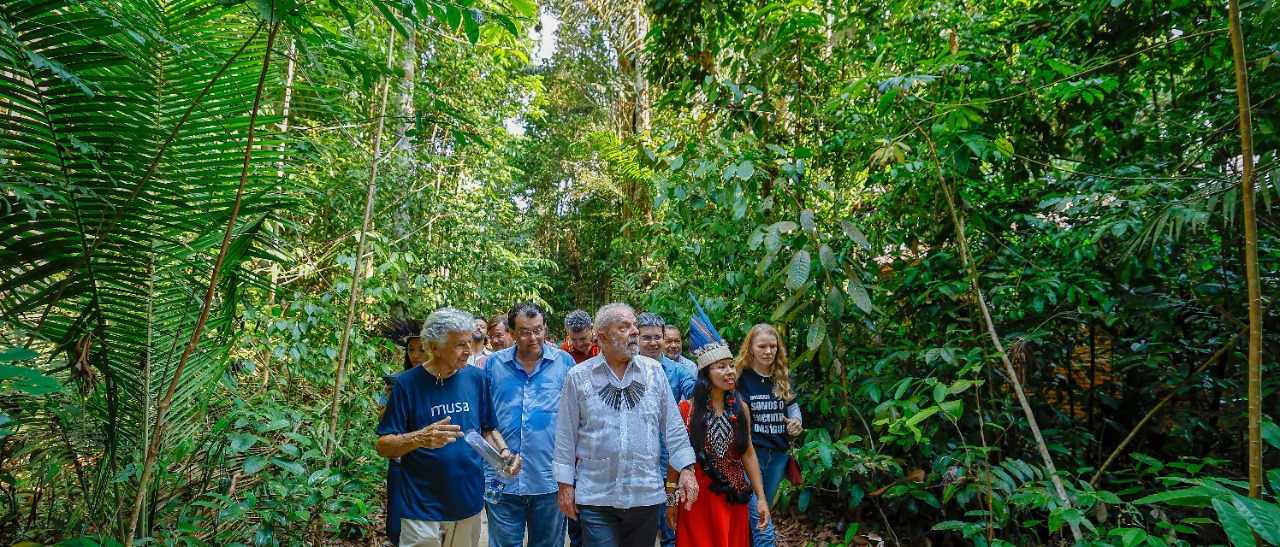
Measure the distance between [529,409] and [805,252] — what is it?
1848 millimetres

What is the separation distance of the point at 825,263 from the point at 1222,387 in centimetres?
268

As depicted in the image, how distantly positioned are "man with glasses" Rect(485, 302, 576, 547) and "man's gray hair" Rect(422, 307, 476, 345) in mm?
520

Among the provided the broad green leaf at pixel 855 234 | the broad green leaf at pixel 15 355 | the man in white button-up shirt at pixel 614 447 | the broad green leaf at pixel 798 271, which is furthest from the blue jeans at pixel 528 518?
the broad green leaf at pixel 15 355

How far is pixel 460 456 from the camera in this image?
3.71 metres

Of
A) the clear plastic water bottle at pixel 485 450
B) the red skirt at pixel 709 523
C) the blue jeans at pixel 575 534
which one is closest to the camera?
the clear plastic water bottle at pixel 485 450

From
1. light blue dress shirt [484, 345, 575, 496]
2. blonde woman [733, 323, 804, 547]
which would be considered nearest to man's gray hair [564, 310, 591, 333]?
light blue dress shirt [484, 345, 575, 496]

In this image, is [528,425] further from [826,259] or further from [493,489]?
[826,259]

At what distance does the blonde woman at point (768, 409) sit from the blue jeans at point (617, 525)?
1.08 m

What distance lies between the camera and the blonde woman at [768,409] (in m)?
4.43

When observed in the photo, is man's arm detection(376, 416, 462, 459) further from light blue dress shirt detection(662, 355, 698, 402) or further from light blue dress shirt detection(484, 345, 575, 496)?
light blue dress shirt detection(662, 355, 698, 402)

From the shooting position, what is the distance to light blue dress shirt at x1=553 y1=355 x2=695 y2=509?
133 inches

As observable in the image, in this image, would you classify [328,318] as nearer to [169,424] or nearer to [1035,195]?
[169,424]

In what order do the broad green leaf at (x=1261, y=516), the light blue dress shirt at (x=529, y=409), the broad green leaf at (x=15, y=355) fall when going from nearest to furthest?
the broad green leaf at (x=15, y=355) < the broad green leaf at (x=1261, y=516) < the light blue dress shirt at (x=529, y=409)

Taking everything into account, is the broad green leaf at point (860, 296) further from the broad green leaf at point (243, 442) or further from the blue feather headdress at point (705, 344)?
the broad green leaf at point (243, 442)
